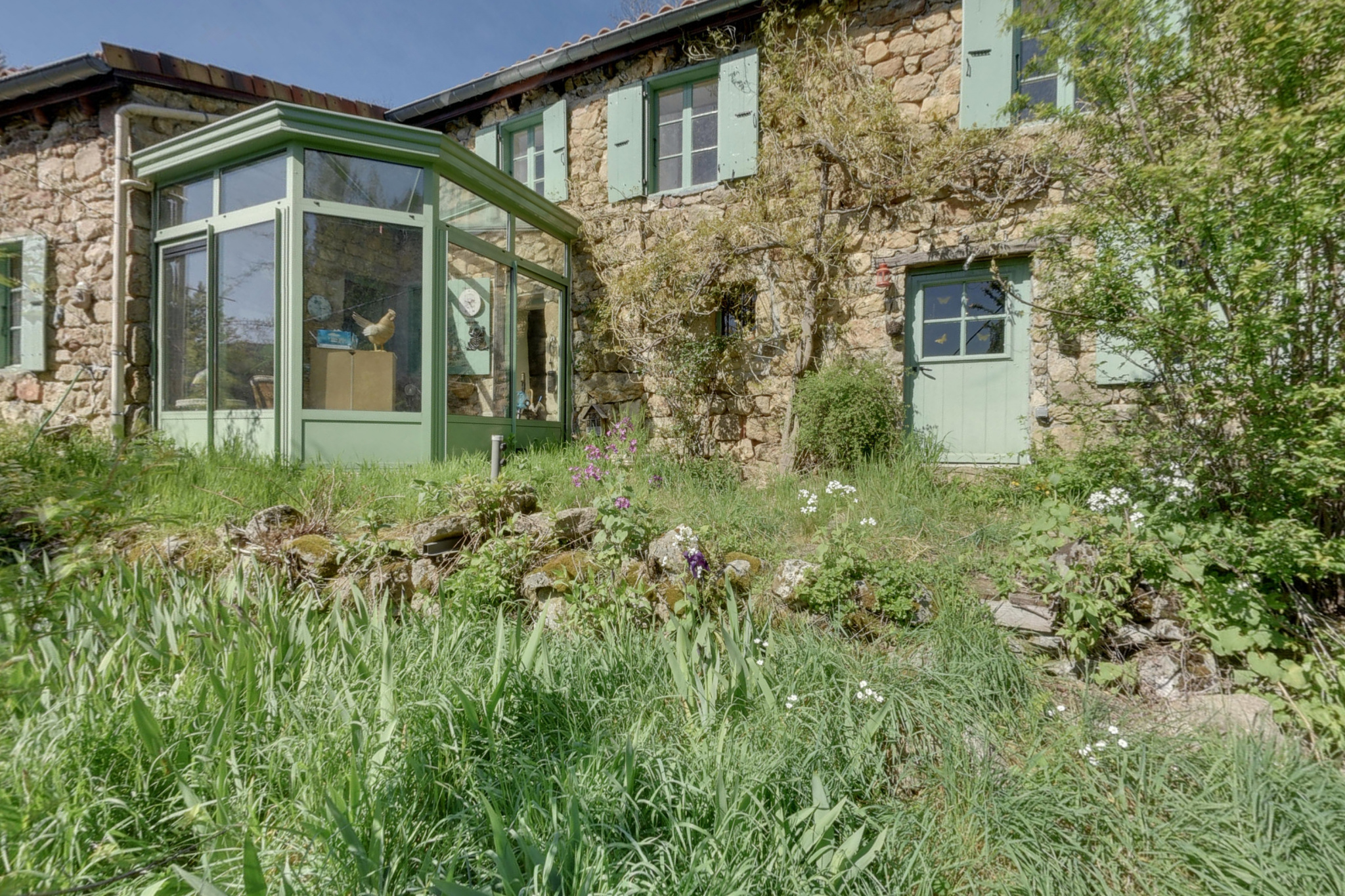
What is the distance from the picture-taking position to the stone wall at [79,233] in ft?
19.2

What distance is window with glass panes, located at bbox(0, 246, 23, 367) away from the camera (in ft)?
21.5

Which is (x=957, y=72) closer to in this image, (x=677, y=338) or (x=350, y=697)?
(x=677, y=338)

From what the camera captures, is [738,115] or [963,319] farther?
[738,115]

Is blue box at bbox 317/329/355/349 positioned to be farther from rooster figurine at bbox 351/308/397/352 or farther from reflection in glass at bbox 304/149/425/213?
reflection in glass at bbox 304/149/425/213

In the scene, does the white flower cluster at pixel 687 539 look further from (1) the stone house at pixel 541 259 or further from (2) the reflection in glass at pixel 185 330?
(2) the reflection in glass at pixel 185 330

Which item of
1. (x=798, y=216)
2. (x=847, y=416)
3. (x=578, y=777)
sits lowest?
(x=578, y=777)

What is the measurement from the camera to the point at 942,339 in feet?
18.9

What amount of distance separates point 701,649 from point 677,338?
14.1 ft

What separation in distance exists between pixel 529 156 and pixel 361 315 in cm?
364

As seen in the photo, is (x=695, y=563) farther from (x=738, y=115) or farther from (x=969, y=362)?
(x=738, y=115)

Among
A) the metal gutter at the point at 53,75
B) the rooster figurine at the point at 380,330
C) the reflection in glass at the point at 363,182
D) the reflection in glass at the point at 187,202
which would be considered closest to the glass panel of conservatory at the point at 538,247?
the reflection in glass at the point at 363,182

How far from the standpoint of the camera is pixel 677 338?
21.2 ft

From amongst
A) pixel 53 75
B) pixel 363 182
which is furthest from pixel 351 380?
pixel 53 75

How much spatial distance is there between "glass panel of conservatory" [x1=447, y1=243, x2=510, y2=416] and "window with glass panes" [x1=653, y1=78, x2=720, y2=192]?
214 centimetres
